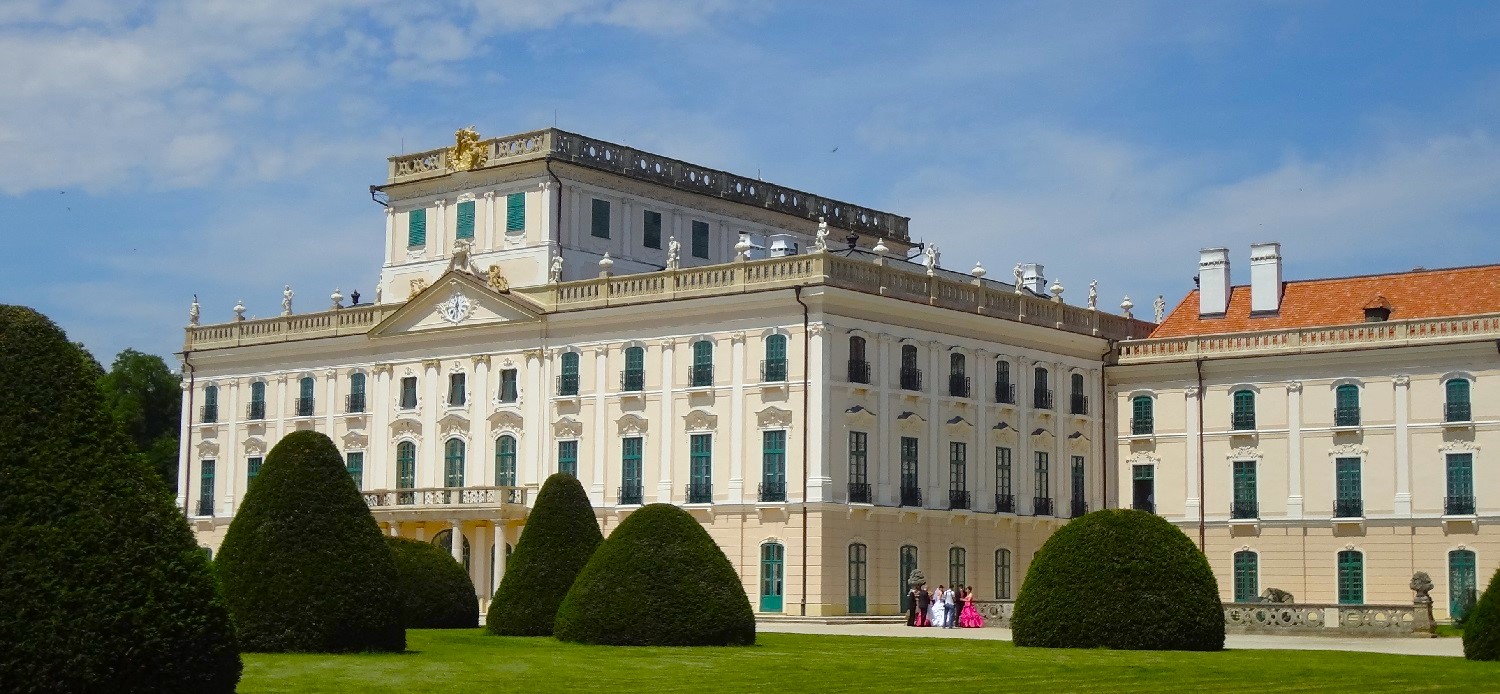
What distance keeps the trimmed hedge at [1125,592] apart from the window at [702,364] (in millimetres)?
22297

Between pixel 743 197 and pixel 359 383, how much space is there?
13801 millimetres

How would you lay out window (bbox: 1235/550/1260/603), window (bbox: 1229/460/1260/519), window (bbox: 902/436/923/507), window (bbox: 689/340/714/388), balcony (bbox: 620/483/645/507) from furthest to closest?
window (bbox: 1229/460/1260/519) < window (bbox: 1235/550/1260/603) < balcony (bbox: 620/483/645/507) < window (bbox: 689/340/714/388) < window (bbox: 902/436/923/507)

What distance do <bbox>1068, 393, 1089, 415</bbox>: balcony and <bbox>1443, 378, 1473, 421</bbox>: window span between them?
34.6 feet

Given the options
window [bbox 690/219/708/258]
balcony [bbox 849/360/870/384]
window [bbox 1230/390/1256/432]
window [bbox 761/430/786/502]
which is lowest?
window [bbox 761/430/786/502]

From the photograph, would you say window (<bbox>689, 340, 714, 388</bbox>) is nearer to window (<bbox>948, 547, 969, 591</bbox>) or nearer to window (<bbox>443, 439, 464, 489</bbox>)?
window (<bbox>948, 547, 969, 591</bbox>)

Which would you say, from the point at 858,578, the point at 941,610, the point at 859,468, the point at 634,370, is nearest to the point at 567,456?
the point at 634,370

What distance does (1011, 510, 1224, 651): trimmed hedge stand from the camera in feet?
112

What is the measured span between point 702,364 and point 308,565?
27.0 m

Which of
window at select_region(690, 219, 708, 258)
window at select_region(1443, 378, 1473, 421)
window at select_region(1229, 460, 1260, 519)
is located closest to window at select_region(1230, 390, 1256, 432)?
window at select_region(1229, 460, 1260, 519)

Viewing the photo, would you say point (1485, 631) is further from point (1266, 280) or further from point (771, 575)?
point (1266, 280)

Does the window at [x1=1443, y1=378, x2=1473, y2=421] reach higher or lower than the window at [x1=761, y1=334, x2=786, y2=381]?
lower

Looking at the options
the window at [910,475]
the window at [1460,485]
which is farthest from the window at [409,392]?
the window at [1460,485]

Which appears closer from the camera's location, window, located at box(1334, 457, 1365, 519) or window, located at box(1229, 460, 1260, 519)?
window, located at box(1334, 457, 1365, 519)

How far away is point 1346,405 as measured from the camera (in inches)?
2324
